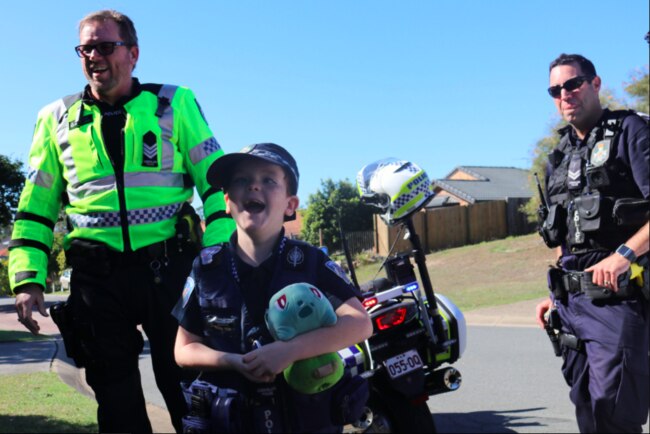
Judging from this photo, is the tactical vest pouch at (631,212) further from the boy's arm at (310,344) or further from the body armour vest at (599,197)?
the boy's arm at (310,344)

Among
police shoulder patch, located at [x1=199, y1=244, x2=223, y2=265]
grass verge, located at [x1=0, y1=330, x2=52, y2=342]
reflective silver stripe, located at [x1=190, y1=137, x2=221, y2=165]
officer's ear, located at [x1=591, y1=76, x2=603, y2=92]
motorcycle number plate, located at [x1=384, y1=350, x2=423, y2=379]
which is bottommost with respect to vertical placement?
grass verge, located at [x1=0, y1=330, x2=52, y2=342]

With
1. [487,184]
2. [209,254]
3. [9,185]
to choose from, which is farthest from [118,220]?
[487,184]

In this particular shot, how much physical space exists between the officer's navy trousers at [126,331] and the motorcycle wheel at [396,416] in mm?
1476

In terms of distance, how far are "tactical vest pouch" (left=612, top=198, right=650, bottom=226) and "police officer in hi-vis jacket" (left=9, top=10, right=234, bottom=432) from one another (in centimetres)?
182

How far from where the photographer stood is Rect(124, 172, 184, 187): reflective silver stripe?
10.2ft

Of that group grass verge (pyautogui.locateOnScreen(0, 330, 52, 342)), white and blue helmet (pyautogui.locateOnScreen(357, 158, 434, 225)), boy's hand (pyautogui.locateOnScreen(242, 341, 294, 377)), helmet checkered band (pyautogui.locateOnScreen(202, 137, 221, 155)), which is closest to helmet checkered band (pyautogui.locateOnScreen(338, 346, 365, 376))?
white and blue helmet (pyautogui.locateOnScreen(357, 158, 434, 225))

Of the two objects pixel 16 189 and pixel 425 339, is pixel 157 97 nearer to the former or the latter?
pixel 425 339

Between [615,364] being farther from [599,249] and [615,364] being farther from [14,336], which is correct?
[14,336]

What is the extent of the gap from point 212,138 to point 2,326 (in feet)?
15.7

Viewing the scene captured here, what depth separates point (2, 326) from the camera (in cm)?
707

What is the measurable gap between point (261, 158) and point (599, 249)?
1.98 meters

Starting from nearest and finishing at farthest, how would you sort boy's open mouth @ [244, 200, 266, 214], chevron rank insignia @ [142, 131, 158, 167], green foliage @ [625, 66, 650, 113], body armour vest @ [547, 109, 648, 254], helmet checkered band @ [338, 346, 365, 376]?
boy's open mouth @ [244, 200, 266, 214] < chevron rank insignia @ [142, 131, 158, 167] < body armour vest @ [547, 109, 648, 254] < helmet checkered band @ [338, 346, 365, 376] < green foliage @ [625, 66, 650, 113]

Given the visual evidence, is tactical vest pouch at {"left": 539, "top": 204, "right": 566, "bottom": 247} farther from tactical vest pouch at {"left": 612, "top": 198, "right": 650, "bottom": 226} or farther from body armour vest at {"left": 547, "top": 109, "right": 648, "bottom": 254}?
tactical vest pouch at {"left": 612, "top": 198, "right": 650, "bottom": 226}

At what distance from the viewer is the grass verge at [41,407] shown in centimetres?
471
